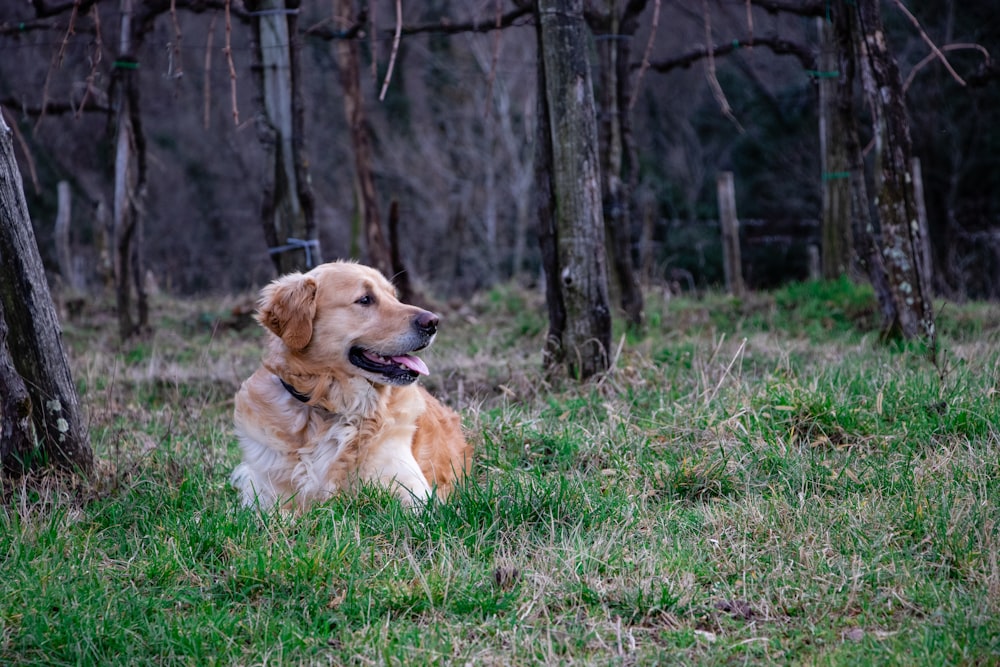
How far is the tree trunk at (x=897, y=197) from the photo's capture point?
21.0 feet

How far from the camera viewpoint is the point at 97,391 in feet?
22.1

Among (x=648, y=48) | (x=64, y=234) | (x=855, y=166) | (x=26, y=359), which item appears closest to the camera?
(x=26, y=359)

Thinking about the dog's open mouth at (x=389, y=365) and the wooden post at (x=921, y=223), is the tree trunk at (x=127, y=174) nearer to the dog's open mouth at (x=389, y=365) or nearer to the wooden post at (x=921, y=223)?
the dog's open mouth at (x=389, y=365)

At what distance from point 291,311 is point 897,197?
4.50m

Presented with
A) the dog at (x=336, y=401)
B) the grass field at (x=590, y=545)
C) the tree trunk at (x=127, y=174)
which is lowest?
the grass field at (x=590, y=545)

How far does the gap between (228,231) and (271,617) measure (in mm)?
21406

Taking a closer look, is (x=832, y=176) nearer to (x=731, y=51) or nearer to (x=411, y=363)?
(x=731, y=51)

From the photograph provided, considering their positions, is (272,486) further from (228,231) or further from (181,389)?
(228,231)

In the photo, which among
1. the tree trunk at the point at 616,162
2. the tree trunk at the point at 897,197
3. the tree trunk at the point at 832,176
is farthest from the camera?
the tree trunk at the point at 832,176

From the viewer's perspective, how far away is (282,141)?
7.52 m

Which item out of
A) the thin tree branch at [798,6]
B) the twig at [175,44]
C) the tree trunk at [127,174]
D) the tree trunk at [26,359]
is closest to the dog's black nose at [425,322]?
the tree trunk at [26,359]

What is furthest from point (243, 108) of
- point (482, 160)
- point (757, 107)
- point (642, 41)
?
point (757, 107)

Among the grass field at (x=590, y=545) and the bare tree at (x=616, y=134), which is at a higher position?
the bare tree at (x=616, y=134)

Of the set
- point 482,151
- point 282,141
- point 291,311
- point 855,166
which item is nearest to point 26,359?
point 291,311
